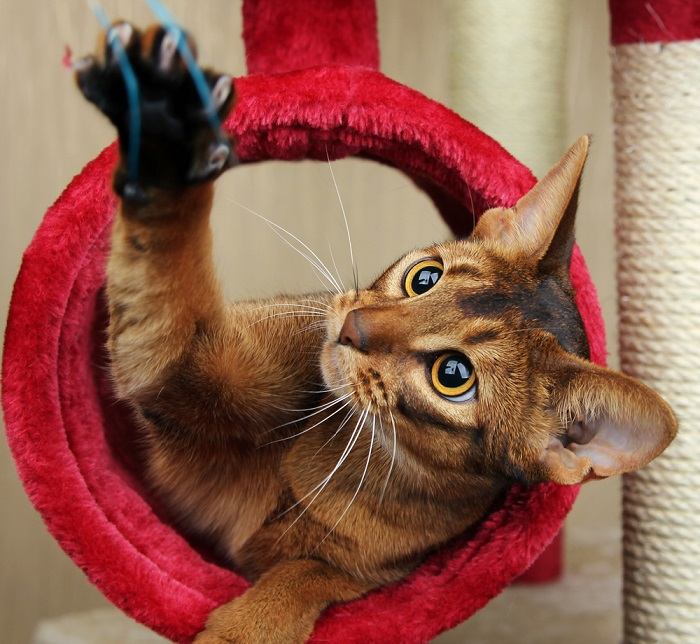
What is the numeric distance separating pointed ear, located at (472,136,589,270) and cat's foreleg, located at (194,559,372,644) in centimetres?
47

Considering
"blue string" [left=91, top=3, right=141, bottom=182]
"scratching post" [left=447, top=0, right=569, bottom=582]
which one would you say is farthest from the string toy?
"scratching post" [left=447, top=0, right=569, bottom=582]

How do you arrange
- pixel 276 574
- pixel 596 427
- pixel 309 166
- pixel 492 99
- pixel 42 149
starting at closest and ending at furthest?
pixel 596 427 < pixel 276 574 < pixel 492 99 < pixel 42 149 < pixel 309 166

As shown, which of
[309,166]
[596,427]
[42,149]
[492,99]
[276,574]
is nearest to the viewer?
[596,427]

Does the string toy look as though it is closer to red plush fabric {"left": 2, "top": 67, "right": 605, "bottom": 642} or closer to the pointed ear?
red plush fabric {"left": 2, "top": 67, "right": 605, "bottom": 642}

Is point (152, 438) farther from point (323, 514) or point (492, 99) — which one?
point (492, 99)

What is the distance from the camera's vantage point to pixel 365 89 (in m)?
1.08

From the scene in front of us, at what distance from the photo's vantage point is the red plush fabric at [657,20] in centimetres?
123

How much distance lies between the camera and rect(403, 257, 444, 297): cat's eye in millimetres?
1043

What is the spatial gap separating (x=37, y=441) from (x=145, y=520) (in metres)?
0.18

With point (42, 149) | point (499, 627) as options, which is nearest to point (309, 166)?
point (42, 149)

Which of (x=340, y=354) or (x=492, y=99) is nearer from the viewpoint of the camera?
(x=340, y=354)

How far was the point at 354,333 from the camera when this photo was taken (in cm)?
95

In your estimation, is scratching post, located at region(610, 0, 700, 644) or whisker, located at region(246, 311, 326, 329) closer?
whisker, located at region(246, 311, 326, 329)

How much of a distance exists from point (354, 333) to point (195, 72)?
38cm
